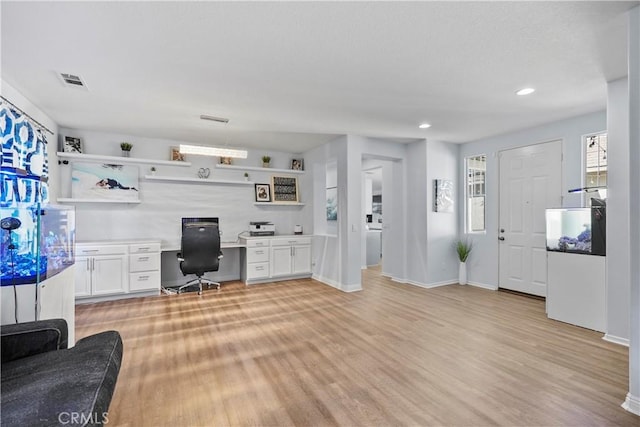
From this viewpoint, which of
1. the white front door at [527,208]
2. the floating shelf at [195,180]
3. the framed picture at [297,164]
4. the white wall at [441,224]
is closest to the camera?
the white front door at [527,208]

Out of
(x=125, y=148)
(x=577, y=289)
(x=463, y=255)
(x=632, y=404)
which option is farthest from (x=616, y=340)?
(x=125, y=148)

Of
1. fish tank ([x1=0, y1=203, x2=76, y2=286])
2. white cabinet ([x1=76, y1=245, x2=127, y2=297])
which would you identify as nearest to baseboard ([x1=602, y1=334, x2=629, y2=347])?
fish tank ([x1=0, y1=203, x2=76, y2=286])

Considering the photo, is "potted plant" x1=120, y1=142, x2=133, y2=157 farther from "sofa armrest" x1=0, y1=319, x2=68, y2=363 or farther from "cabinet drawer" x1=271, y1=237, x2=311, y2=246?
"sofa armrest" x1=0, y1=319, x2=68, y2=363

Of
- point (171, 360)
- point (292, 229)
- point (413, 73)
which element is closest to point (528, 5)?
point (413, 73)

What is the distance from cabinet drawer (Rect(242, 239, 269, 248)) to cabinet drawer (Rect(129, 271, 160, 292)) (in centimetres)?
144

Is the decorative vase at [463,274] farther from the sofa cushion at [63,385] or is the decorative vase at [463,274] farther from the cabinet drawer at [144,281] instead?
the sofa cushion at [63,385]

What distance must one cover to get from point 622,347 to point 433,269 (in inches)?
101

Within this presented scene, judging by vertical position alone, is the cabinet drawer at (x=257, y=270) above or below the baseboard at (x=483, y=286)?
above

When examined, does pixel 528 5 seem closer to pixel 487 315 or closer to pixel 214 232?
pixel 487 315

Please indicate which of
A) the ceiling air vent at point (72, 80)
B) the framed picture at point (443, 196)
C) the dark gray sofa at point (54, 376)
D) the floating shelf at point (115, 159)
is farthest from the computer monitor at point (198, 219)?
the framed picture at point (443, 196)

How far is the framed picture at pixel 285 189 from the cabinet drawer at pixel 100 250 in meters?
2.69

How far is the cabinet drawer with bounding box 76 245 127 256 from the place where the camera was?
4.11 metres

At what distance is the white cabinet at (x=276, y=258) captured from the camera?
17.3 ft

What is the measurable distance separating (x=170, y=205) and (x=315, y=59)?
12.9 feet
